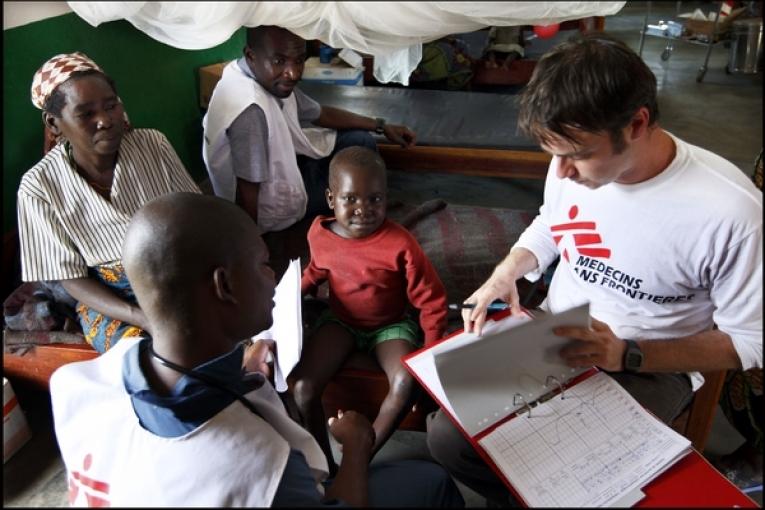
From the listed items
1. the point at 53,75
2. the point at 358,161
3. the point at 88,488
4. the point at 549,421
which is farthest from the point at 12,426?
the point at 549,421

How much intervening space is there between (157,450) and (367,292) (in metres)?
0.76

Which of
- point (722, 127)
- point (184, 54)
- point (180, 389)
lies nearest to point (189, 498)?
point (180, 389)

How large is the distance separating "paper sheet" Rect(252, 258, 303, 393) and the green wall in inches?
34.0

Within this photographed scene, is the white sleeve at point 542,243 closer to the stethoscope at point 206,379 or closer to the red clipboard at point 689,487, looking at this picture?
the red clipboard at point 689,487

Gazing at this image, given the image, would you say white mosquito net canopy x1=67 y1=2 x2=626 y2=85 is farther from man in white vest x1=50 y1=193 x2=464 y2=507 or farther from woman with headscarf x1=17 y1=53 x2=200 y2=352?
man in white vest x1=50 y1=193 x2=464 y2=507

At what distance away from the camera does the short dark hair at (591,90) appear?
0.90 meters

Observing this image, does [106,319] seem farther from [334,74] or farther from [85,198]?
[334,74]

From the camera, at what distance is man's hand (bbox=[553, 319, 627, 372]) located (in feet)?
3.05

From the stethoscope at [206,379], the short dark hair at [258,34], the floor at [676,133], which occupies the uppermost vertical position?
the short dark hair at [258,34]

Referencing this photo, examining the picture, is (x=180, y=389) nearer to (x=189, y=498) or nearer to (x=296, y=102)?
(x=189, y=498)

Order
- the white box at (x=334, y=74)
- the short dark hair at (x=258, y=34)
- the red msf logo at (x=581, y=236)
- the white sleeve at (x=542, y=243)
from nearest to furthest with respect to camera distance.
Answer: the red msf logo at (x=581, y=236) < the white sleeve at (x=542, y=243) < the short dark hair at (x=258, y=34) < the white box at (x=334, y=74)

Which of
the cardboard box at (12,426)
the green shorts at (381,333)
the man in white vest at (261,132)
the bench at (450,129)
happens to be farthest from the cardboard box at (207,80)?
the cardboard box at (12,426)

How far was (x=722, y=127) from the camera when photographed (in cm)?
378

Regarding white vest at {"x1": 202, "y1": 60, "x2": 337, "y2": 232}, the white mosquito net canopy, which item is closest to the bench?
white vest at {"x1": 202, "y1": 60, "x2": 337, "y2": 232}
